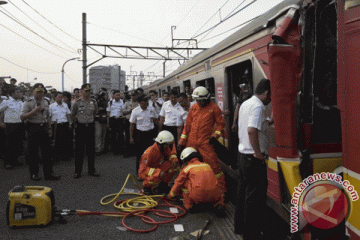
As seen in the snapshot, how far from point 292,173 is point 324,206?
365mm

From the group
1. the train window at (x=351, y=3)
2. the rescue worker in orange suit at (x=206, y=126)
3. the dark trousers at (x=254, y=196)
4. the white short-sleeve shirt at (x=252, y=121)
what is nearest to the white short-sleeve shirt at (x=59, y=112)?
the rescue worker in orange suit at (x=206, y=126)

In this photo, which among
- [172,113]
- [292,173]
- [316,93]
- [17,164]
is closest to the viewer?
[292,173]

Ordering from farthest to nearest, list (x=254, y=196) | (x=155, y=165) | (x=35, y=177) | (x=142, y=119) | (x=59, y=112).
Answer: (x=59, y=112) < (x=142, y=119) < (x=35, y=177) < (x=155, y=165) < (x=254, y=196)

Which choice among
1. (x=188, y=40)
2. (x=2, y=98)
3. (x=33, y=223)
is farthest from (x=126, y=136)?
(x=188, y=40)

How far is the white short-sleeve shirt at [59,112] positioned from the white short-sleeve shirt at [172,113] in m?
3.29

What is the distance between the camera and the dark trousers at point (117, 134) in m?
10.4

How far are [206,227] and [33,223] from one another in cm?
231

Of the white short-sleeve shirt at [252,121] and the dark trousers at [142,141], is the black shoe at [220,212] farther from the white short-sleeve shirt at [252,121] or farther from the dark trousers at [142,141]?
the dark trousers at [142,141]

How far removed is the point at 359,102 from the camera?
2.21 metres

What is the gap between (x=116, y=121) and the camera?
34.6ft

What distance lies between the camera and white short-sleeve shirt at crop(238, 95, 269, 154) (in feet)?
11.2

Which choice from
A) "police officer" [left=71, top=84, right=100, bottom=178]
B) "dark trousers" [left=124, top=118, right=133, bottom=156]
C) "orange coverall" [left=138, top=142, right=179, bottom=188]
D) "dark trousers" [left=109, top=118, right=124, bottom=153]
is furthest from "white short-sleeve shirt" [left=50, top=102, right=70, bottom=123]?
"orange coverall" [left=138, top=142, right=179, bottom=188]

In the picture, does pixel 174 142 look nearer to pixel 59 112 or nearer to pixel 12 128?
pixel 59 112

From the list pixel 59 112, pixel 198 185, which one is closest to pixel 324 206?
pixel 198 185
